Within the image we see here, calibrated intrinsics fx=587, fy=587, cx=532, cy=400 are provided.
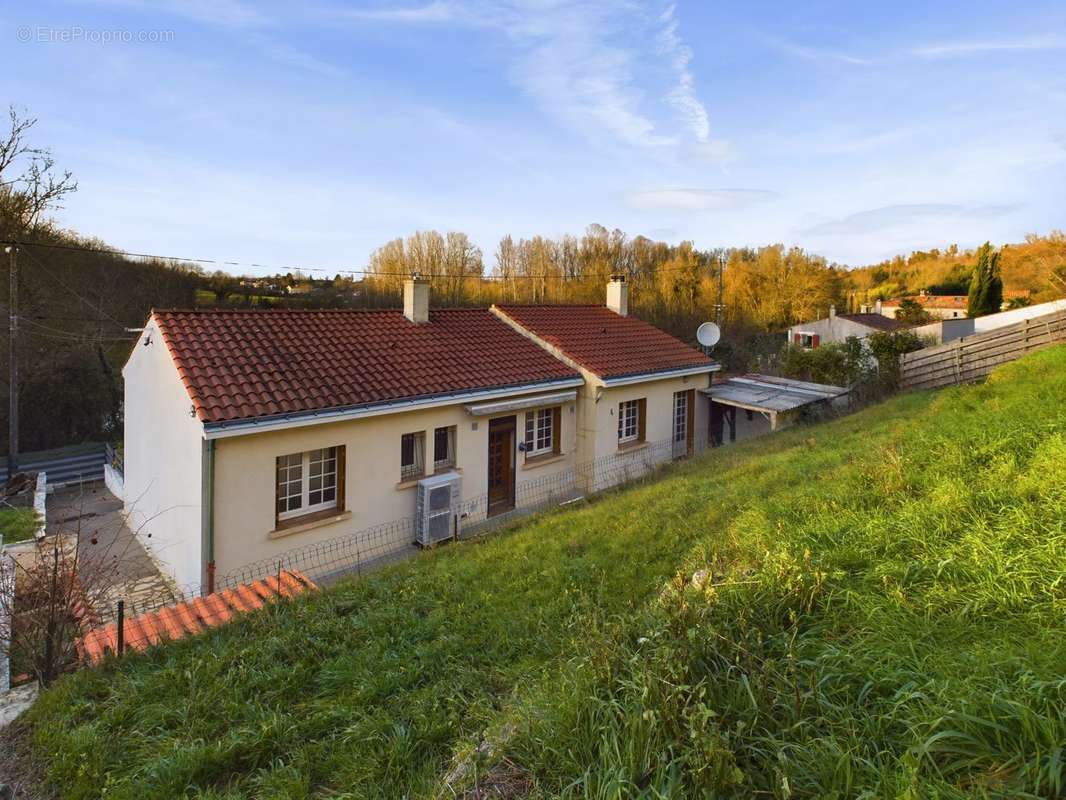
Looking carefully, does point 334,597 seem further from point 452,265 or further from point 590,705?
point 452,265

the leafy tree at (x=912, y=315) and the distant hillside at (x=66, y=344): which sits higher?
the leafy tree at (x=912, y=315)

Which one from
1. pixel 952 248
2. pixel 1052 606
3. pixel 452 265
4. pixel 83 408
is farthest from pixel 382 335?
pixel 952 248

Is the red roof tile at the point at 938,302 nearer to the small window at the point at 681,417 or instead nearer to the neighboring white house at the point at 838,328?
the neighboring white house at the point at 838,328

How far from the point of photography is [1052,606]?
320 cm

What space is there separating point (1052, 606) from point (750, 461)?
761 centimetres

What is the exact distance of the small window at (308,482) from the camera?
10211 millimetres

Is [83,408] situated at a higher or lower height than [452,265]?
lower

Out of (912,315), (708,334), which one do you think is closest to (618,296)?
(708,334)

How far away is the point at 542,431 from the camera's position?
1484 cm

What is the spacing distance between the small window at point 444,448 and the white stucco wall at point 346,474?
0.46ft

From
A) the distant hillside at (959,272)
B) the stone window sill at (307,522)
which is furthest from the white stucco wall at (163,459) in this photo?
the distant hillside at (959,272)

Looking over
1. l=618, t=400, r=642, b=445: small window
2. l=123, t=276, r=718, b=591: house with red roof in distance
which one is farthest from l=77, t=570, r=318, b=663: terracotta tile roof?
l=618, t=400, r=642, b=445: small window

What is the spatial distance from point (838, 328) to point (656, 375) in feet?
66.1

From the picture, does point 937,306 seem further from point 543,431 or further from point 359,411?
point 359,411
